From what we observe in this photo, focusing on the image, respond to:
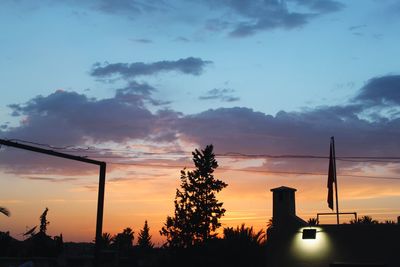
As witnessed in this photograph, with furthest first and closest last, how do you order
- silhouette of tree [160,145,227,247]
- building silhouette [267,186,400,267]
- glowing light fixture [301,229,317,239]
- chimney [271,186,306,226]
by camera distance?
silhouette of tree [160,145,227,247] < chimney [271,186,306,226] < glowing light fixture [301,229,317,239] < building silhouette [267,186,400,267]

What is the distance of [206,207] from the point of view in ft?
178

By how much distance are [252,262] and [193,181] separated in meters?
21.5

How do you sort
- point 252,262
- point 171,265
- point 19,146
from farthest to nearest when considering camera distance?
point 171,265 → point 252,262 → point 19,146

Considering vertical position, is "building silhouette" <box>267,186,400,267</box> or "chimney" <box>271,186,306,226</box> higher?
"chimney" <box>271,186,306,226</box>

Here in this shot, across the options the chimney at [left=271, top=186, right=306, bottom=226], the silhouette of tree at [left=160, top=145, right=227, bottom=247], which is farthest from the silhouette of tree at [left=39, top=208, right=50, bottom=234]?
the chimney at [left=271, top=186, right=306, bottom=226]

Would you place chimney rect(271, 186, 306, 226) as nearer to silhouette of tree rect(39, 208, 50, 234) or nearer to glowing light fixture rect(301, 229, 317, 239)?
glowing light fixture rect(301, 229, 317, 239)

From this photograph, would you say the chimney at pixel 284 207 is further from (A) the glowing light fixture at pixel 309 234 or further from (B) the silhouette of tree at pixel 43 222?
Answer: (B) the silhouette of tree at pixel 43 222

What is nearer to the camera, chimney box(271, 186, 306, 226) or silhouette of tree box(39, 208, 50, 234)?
chimney box(271, 186, 306, 226)

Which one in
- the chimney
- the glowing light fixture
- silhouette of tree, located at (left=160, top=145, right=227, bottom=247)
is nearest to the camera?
the glowing light fixture

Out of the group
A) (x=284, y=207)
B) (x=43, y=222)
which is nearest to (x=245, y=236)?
(x=284, y=207)

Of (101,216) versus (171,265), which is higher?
(101,216)

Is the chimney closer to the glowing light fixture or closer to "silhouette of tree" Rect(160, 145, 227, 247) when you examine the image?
the glowing light fixture

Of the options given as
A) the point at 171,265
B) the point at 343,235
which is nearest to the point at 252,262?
the point at 171,265

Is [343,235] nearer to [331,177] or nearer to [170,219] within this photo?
[331,177]
